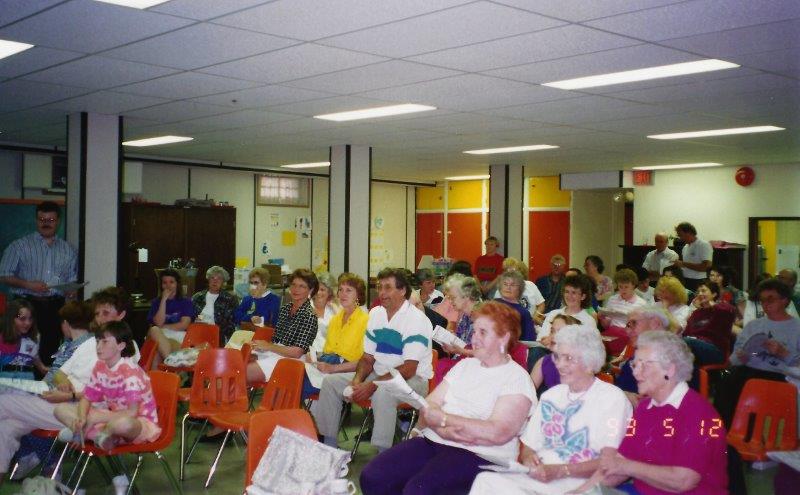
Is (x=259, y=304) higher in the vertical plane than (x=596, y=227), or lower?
lower

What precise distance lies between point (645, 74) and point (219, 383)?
385cm

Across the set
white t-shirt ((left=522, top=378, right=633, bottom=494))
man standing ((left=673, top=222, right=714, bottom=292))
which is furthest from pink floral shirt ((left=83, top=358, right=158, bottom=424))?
man standing ((left=673, top=222, right=714, bottom=292))

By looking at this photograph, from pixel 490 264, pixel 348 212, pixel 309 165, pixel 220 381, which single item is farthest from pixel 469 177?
pixel 220 381

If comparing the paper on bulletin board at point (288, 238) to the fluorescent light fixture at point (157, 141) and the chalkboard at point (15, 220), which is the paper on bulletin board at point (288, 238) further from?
the chalkboard at point (15, 220)

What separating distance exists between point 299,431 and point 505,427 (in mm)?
974

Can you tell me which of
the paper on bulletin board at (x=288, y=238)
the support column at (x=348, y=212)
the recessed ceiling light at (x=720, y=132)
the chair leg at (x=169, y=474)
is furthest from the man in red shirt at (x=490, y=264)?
the chair leg at (x=169, y=474)

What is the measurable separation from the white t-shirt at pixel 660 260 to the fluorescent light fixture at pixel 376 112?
5.96 metres

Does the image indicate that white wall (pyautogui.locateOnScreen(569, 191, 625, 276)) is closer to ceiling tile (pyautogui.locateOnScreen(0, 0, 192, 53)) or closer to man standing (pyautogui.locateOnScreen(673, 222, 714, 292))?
Answer: man standing (pyautogui.locateOnScreen(673, 222, 714, 292))

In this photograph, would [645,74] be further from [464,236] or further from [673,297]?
[464,236]

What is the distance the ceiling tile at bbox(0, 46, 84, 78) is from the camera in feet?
16.9

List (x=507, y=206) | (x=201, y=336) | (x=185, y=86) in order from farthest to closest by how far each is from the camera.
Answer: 1. (x=507, y=206)
2. (x=201, y=336)
3. (x=185, y=86)

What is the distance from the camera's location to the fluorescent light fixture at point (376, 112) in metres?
7.29

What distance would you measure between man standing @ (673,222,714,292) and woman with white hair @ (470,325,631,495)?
8339 mm

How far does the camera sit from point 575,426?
3.36m
